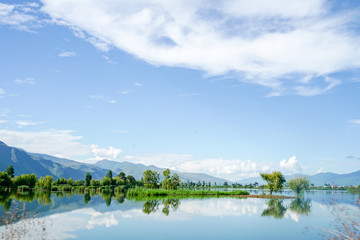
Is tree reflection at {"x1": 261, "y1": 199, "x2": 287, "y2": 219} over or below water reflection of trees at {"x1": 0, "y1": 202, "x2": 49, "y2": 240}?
below

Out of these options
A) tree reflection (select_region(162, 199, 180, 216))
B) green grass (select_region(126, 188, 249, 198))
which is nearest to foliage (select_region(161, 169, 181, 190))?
green grass (select_region(126, 188, 249, 198))

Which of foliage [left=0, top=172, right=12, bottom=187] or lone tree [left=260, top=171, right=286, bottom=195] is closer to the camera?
lone tree [left=260, top=171, right=286, bottom=195]

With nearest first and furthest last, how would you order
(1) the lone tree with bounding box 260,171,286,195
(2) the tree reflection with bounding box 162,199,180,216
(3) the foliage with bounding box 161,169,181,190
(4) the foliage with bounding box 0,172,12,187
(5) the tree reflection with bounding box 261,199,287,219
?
(5) the tree reflection with bounding box 261,199,287,219 → (2) the tree reflection with bounding box 162,199,180,216 → (1) the lone tree with bounding box 260,171,286,195 → (3) the foliage with bounding box 161,169,181,190 → (4) the foliage with bounding box 0,172,12,187

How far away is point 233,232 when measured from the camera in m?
22.6

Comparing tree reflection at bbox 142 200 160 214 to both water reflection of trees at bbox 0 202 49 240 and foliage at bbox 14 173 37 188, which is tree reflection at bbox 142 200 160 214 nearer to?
water reflection of trees at bbox 0 202 49 240

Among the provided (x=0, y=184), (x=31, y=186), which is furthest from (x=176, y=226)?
(x=31, y=186)

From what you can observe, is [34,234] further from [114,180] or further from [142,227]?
[114,180]

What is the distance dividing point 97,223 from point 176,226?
6.81 meters

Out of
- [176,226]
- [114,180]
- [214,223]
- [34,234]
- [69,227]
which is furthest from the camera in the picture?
[114,180]

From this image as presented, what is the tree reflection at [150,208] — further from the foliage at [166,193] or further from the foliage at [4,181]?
the foliage at [4,181]

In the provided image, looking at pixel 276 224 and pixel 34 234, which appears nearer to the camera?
pixel 34 234

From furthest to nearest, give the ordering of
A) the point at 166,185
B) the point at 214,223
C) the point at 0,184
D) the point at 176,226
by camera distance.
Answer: the point at 0,184
the point at 166,185
the point at 214,223
the point at 176,226

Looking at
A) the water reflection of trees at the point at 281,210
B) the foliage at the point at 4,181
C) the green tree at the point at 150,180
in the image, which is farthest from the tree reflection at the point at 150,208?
the foliage at the point at 4,181

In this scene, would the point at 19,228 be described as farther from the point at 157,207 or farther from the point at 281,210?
the point at 281,210
